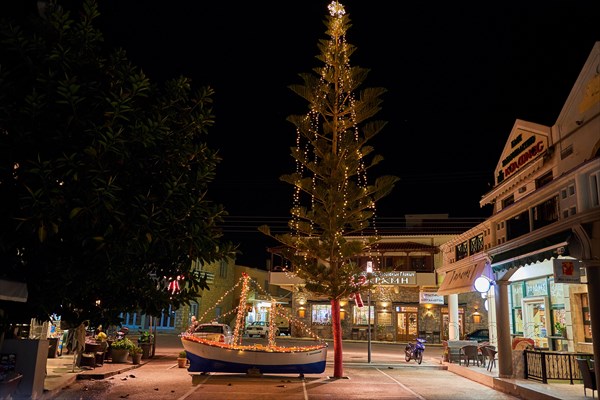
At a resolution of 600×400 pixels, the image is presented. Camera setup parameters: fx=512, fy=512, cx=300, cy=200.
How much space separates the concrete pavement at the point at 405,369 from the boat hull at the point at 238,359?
44 centimetres

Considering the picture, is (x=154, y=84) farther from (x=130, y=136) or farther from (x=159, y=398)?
(x=159, y=398)

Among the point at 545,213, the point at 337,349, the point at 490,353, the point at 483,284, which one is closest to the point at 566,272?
the point at 545,213

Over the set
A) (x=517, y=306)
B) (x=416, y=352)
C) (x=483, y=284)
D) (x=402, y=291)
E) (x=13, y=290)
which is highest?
(x=402, y=291)

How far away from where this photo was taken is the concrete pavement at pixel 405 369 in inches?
454

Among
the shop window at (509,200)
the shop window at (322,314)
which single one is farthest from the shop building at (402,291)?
the shop window at (509,200)

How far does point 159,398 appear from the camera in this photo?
11.3 metres

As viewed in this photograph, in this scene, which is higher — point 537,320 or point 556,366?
point 537,320

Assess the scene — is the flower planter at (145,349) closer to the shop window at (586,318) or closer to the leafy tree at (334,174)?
the leafy tree at (334,174)

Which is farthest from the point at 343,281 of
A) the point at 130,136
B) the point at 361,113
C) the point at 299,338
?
the point at 299,338

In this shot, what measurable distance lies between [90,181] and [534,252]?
1023 centimetres

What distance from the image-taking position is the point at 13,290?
656cm

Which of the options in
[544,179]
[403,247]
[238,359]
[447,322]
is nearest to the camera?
[238,359]

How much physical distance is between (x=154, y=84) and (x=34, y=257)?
3075 millimetres

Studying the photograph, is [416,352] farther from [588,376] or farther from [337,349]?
[588,376]
